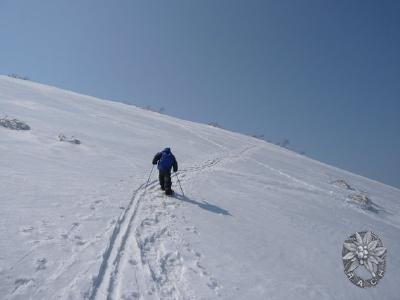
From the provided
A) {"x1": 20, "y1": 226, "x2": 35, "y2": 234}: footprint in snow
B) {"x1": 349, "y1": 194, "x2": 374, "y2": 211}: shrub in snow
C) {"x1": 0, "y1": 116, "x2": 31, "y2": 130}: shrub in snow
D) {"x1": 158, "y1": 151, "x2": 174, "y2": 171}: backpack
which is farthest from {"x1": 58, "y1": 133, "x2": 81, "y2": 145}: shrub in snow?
{"x1": 349, "y1": 194, "x2": 374, "y2": 211}: shrub in snow

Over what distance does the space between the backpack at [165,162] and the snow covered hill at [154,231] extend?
3.45ft

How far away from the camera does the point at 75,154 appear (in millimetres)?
16297

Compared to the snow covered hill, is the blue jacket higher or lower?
higher

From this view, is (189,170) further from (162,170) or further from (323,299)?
(323,299)

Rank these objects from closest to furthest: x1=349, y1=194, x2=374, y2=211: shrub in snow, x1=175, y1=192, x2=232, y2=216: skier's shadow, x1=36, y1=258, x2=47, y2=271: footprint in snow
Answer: x1=36, y1=258, x2=47, y2=271: footprint in snow, x1=175, y1=192, x2=232, y2=216: skier's shadow, x1=349, y1=194, x2=374, y2=211: shrub in snow

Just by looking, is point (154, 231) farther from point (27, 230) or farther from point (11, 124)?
point (11, 124)

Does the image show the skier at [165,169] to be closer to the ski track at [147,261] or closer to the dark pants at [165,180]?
the dark pants at [165,180]

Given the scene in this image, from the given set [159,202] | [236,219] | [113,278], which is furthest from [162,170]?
[113,278]

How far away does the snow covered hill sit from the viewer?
6.30 meters

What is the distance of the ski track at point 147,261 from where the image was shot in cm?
606
